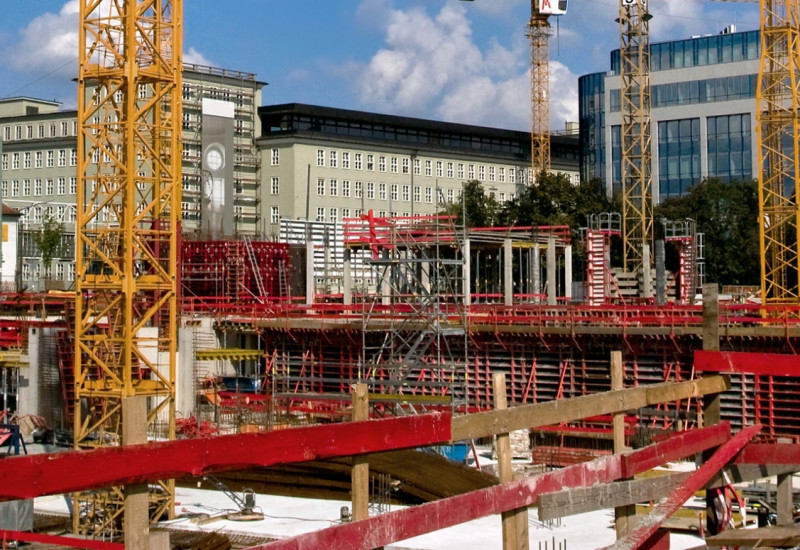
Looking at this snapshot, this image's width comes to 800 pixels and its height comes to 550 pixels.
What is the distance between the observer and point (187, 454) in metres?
5.43

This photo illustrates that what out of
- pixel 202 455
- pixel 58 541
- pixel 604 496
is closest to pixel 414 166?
pixel 58 541

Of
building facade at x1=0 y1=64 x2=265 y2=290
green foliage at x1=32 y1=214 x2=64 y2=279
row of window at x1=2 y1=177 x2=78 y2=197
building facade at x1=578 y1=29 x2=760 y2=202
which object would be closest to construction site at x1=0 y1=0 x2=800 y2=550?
green foliage at x1=32 y1=214 x2=64 y2=279

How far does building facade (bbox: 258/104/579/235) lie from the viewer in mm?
91250

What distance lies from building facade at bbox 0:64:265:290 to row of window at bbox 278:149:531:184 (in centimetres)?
336

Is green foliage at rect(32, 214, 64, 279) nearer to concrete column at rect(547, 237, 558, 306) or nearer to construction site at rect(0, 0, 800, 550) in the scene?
construction site at rect(0, 0, 800, 550)

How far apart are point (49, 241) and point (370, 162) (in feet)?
92.1

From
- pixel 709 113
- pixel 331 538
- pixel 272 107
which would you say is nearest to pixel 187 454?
pixel 331 538

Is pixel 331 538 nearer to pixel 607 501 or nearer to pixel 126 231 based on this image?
pixel 607 501

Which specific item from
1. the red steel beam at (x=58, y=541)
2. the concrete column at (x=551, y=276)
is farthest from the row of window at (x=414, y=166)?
the red steel beam at (x=58, y=541)

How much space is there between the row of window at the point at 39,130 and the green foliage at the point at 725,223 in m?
48.5

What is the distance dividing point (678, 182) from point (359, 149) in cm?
3025

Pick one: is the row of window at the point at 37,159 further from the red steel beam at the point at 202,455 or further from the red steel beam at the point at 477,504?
the red steel beam at the point at 202,455

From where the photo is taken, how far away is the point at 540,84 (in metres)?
100

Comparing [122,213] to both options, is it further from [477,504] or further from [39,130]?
[39,130]
